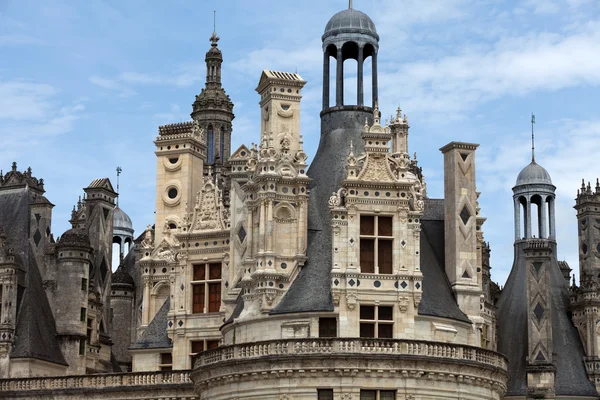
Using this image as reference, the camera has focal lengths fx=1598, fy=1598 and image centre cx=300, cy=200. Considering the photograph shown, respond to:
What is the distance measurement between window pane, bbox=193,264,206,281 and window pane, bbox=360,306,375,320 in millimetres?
10507

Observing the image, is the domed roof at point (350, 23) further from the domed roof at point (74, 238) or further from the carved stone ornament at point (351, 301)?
the domed roof at point (74, 238)

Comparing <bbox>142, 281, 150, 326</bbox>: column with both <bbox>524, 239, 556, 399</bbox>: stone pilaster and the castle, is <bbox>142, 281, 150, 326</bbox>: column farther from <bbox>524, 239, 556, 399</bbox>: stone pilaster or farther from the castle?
<bbox>524, 239, 556, 399</bbox>: stone pilaster

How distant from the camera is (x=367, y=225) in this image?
203 feet

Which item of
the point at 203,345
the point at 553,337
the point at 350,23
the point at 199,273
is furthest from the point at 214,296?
the point at 553,337

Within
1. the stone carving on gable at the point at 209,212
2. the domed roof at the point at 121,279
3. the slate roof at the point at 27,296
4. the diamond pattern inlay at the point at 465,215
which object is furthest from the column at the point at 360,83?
the domed roof at the point at 121,279

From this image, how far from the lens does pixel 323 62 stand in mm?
67312

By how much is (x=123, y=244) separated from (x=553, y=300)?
1704 inches

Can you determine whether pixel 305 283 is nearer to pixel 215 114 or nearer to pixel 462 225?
pixel 462 225

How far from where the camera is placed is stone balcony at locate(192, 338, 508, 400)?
58344mm

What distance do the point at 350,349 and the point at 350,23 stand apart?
49.7ft

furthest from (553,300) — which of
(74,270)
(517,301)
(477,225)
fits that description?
(74,270)

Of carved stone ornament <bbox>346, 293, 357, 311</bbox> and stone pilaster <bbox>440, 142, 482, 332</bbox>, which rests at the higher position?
stone pilaster <bbox>440, 142, 482, 332</bbox>

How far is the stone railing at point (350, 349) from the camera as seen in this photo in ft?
192

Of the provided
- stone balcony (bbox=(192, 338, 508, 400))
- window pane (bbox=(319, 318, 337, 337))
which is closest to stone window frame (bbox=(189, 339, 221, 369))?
stone balcony (bbox=(192, 338, 508, 400))
